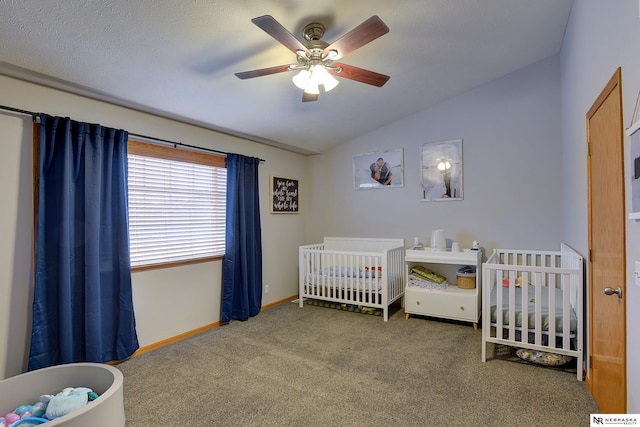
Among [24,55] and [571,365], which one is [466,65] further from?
[24,55]

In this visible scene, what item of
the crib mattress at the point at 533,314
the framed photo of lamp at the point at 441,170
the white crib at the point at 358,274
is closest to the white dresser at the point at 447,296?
the white crib at the point at 358,274

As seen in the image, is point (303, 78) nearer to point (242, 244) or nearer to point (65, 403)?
point (242, 244)

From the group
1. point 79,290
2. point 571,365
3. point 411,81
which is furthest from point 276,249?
point 571,365

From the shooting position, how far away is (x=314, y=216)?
5.19 metres

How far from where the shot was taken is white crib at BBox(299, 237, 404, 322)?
387cm

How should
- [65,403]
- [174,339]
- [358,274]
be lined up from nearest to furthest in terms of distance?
[65,403], [174,339], [358,274]

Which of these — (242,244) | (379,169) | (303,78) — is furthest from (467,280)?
(303,78)

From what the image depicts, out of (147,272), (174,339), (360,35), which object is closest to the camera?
(360,35)

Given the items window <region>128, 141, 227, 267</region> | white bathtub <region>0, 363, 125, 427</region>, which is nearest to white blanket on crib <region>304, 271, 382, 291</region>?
window <region>128, 141, 227, 267</region>

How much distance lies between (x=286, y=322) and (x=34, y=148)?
2.78m

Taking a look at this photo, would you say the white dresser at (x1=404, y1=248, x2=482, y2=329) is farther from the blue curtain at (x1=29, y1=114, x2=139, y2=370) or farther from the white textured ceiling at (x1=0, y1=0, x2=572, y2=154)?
the blue curtain at (x1=29, y1=114, x2=139, y2=370)

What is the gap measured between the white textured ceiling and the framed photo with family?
808mm

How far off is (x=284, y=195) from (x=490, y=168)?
269 cm

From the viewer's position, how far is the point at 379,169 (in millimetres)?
4594
